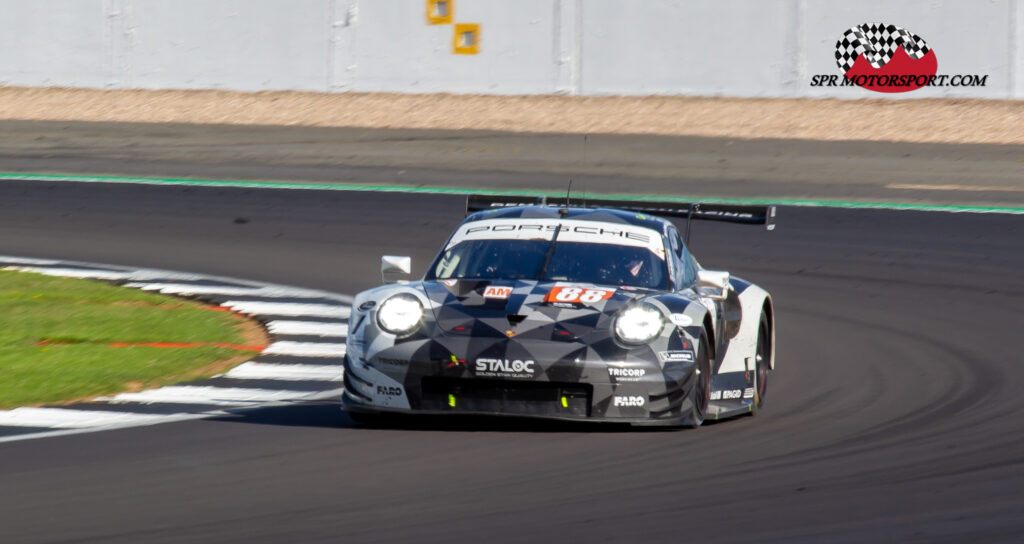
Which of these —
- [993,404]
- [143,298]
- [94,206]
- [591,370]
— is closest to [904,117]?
[94,206]

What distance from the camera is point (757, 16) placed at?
30.5 m

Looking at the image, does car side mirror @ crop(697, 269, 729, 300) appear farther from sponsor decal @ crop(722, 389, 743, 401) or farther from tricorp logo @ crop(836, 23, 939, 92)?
tricorp logo @ crop(836, 23, 939, 92)

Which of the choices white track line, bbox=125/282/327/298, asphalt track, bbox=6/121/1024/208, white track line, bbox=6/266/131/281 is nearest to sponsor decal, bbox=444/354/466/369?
white track line, bbox=125/282/327/298

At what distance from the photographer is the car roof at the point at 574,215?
9109mm

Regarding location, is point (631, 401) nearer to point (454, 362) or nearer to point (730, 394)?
point (454, 362)

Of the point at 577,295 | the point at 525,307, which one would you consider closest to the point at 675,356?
the point at 577,295

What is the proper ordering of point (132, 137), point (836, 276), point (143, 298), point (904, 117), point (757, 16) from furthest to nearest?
point (757, 16) → point (904, 117) → point (132, 137) → point (836, 276) → point (143, 298)

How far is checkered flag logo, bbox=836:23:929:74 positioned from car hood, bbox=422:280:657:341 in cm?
2225

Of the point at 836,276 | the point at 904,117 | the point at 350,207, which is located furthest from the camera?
the point at 904,117

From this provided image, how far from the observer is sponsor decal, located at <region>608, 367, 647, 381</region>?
761cm

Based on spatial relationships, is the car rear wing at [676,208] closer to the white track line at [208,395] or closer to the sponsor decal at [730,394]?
the sponsor decal at [730,394]

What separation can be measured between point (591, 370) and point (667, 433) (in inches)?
22.1

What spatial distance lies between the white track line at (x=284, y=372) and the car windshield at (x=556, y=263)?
151cm

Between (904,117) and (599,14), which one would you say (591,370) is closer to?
(904,117)
